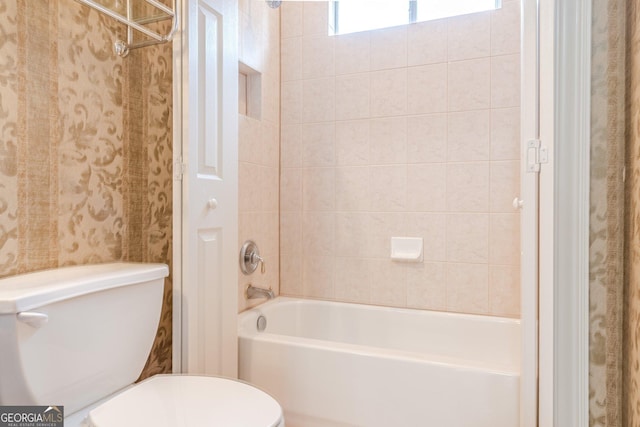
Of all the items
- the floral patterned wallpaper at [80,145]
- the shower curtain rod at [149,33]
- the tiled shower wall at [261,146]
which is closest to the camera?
the floral patterned wallpaper at [80,145]

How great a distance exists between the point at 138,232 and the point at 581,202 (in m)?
1.46

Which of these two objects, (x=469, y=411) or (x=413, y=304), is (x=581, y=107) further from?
(x=413, y=304)

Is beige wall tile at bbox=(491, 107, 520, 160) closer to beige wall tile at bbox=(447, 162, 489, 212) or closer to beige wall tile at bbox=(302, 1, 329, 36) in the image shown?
beige wall tile at bbox=(447, 162, 489, 212)

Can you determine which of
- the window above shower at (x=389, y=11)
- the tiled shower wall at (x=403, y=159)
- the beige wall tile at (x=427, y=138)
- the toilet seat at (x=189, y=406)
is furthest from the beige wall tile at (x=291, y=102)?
the toilet seat at (x=189, y=406)

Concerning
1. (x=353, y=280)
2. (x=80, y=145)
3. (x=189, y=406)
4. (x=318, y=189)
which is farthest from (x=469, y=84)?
(x=189, y=406)

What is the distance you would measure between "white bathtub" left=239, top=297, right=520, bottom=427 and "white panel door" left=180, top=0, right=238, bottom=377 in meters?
0.23

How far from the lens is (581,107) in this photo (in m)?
0.44

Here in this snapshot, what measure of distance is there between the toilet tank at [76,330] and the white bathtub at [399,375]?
61cm

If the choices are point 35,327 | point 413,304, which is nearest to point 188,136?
point 35,327

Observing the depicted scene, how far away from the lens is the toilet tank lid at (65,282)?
0.89 metres

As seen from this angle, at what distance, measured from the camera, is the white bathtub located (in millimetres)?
1396

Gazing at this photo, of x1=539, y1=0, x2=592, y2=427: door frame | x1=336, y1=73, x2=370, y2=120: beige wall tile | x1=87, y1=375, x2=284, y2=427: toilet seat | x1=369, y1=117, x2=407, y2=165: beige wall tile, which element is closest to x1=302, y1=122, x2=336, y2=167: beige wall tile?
x1=336, y1=73, x2=370, y2=120: beige wall tile

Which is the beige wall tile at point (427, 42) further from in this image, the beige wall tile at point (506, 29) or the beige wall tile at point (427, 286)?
the beige wall tile at point (427, 286)

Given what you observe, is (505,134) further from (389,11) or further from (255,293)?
(255,293)
